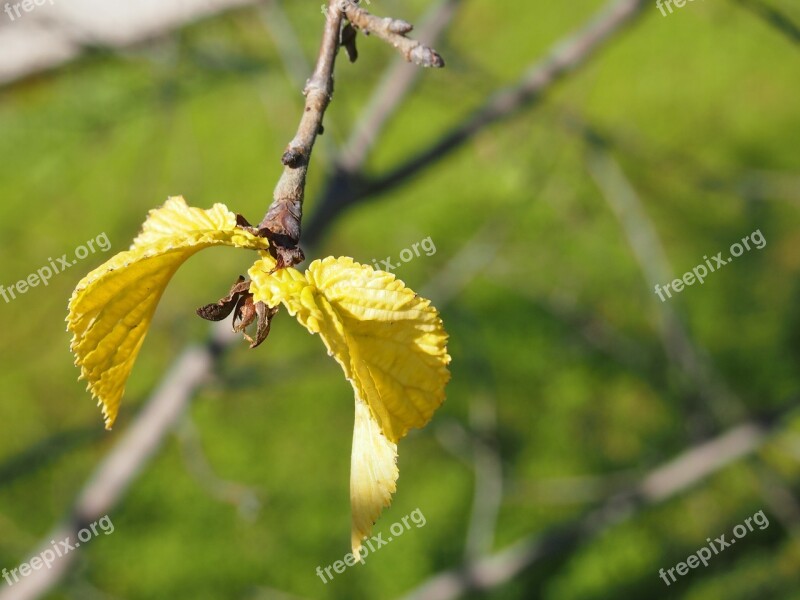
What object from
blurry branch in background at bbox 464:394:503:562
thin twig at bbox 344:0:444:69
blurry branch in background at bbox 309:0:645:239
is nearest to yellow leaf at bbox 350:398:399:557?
thin twig at bbox 344:0:444:69

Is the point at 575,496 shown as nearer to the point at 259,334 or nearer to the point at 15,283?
the point at 259,334

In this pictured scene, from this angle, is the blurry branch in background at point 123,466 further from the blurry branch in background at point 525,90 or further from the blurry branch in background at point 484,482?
the blurry branch in background at point 484,482

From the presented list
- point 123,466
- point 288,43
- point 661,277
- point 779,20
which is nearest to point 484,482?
point 661,277

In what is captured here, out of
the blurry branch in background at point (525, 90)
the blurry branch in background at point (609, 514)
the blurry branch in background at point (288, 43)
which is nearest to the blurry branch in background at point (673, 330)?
the blurry branch in background at point (609, 514)

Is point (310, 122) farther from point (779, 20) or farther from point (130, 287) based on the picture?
point (779, 20)

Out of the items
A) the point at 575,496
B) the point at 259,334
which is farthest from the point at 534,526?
the point at 259,334

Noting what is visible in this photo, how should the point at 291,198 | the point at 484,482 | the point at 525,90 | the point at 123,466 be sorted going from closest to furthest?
1. the point at 291,198
2. the point at 123,466
3. the point at 525,90
4. the point at 484,482

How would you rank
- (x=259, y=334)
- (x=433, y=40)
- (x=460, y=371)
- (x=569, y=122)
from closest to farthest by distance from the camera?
(x=259, y=334) → (x=433, y=40) → (x=569, y=122) → (x=460, y=371)
